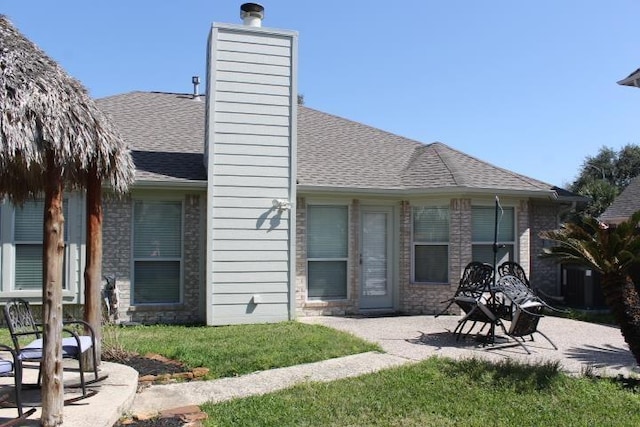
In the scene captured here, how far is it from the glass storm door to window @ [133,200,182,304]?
156 inches

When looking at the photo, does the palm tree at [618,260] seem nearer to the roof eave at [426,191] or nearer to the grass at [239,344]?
the grass at [239,344]

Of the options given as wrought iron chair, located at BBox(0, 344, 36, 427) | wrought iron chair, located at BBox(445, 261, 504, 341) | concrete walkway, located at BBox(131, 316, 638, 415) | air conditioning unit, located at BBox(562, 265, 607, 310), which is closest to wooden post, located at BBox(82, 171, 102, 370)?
concrete walkway, located at BBox(131, 316, 638, 415)

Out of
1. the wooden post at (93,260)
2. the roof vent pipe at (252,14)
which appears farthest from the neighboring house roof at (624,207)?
the wooden post at (93,260)

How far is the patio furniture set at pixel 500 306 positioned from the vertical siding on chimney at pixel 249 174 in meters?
3.51

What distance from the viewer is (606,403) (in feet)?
20.2

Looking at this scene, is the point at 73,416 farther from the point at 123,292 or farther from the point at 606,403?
the point at 123,292

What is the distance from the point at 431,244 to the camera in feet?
40.5

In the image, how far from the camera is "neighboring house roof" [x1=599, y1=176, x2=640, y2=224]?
1633 cm

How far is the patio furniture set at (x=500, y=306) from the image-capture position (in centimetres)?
861

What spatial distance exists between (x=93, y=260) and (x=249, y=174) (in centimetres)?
475

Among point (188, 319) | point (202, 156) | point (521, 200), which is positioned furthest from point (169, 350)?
point (521, 200)

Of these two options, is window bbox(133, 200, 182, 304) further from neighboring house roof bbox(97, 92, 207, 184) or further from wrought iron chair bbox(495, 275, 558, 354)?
wrought iron chair bbox(495, 275, 558, 354)

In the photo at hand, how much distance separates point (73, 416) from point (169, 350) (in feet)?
11.0

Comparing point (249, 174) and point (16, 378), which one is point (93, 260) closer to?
point (16, 378)
